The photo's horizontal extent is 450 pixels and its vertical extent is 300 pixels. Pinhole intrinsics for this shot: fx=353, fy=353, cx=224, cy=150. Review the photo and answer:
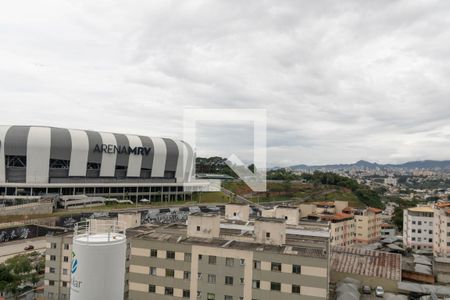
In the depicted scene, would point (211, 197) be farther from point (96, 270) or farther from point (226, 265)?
point (96, 270)

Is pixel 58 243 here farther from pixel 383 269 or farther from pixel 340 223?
pixel 340 223

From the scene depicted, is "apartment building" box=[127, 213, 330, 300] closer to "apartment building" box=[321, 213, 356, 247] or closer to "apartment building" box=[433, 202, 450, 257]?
"apartment building" box=[321, 213, 356, 247]

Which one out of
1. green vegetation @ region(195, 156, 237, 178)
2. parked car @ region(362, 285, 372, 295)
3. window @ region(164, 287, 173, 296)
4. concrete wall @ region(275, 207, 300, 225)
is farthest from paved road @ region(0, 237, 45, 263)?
green vegetation @ region(195, 156, 237, 178)

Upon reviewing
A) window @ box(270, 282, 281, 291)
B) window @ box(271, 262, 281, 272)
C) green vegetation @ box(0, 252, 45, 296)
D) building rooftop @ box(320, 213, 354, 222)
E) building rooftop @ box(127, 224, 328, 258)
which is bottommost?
green vegetation @ box(0, 252, 45, 296)

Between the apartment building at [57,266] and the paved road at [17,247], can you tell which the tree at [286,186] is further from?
the apartment building at [57,266]

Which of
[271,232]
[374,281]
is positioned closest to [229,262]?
[271,232]

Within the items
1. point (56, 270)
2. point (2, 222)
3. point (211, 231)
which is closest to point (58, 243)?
point (56, 270)

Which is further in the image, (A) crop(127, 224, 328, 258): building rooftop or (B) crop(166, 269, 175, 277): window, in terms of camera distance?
(B) crop(166, 269, 175, 277): window

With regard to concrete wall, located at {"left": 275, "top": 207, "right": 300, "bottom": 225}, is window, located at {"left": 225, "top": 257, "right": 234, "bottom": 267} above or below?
below
